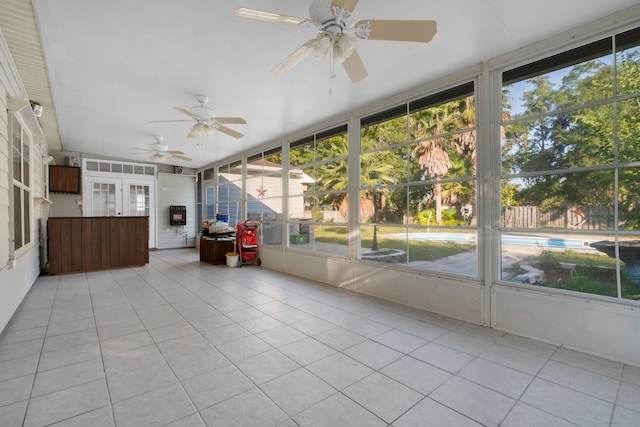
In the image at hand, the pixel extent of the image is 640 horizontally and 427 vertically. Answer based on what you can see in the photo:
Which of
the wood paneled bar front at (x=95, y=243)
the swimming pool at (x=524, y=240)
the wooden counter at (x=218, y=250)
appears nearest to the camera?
the swimming pool at (x=524, y=240)

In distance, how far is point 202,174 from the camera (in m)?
10.4

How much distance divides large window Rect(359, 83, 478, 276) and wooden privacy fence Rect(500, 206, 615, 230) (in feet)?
1.31

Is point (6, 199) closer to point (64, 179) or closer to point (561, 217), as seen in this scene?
point (561, 217)

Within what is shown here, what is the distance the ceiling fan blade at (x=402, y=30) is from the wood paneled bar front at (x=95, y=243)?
6.64 metres

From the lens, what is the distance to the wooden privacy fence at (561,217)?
2.64 m

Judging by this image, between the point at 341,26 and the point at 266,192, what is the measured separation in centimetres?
531

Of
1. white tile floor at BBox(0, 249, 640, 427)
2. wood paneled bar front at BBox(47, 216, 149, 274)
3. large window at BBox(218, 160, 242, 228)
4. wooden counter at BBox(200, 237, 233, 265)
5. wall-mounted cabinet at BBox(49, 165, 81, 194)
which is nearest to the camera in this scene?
white tile floor at BBox(0, 249, 640, 427)

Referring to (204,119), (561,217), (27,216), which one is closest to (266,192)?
(204,119)

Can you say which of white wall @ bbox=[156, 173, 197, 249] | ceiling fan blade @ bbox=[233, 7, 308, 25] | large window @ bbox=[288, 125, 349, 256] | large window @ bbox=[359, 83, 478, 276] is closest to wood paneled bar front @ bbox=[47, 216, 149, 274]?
white wall @ bbox=[156, 173, 197, 249]

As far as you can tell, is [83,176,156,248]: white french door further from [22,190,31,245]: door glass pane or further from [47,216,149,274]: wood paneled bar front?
[22,190,31,245]: door glass pane

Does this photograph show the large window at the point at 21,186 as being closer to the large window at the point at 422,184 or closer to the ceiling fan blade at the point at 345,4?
the ceiling fan blade at the point at 345,4

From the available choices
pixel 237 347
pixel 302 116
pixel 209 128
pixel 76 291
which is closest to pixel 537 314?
pixel 237 347

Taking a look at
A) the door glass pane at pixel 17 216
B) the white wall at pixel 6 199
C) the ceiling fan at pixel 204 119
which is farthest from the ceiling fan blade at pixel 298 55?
the door glass pane at pixel 17 216

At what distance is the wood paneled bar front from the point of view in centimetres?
572
